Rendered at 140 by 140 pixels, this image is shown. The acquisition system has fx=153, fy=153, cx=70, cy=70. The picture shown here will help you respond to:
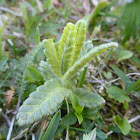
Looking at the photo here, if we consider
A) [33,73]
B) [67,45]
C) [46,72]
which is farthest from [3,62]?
[67,45]

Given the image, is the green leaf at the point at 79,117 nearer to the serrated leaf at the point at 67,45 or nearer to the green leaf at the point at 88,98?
the green leaf at the point at 88,98

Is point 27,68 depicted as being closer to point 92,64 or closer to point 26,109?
point 26,109

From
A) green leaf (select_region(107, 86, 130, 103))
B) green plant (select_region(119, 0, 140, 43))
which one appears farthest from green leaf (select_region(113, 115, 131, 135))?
green plant (select_region(119, 0, 140, 43))

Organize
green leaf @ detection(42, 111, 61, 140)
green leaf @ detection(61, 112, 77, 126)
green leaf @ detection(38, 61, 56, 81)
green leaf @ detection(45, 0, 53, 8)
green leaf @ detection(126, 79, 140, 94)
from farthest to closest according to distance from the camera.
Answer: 1. green leaf @ detection(45, 0, 53, 8)
2. green leaf @ detection(126, 79, 140, 94)
3. green leaf @ detection(38, 61, 56, 81)
4. green leaf @ detection(61, 112, 77, 126)
5. green leaf @ detection(42, 111, 61, 140)

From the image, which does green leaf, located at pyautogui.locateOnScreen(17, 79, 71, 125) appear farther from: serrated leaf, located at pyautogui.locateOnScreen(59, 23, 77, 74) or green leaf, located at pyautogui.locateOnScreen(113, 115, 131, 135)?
green leaf, located at pyautogui.locateOnScreen(113, 115, 131, 135)

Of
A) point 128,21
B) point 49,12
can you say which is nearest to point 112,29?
point 128,21

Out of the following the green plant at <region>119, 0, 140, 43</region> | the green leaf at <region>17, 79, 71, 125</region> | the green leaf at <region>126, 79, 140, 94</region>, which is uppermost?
the green plant at <region>119, 0, 140, 43</region>

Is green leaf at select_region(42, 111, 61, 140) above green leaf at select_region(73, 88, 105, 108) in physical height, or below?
below

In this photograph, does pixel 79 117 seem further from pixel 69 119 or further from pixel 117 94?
pixel 117 94
